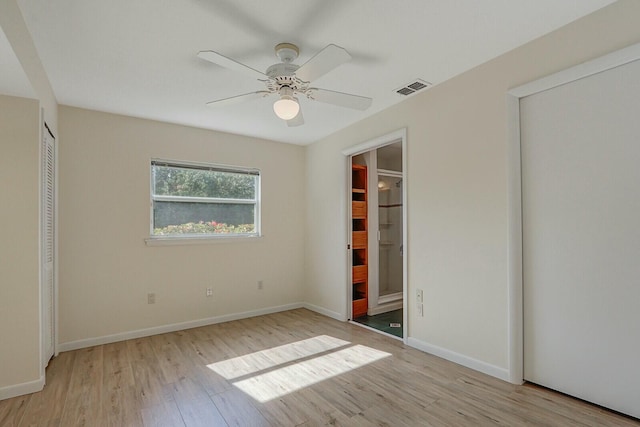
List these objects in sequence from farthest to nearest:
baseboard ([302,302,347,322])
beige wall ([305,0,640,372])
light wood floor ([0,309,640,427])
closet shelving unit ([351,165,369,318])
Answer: closet shelving unit ([351,165,369,318]) → baseboard ([302,302,347,322]) → beige wall ([305,0,640,372]) → light wood floor ([0,309,640,427])

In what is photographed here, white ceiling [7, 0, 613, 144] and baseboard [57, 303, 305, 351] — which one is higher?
white ceiling [7, 0, 613, 144]

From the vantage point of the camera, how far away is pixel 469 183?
2773 mm

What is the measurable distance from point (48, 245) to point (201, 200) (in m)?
1.62

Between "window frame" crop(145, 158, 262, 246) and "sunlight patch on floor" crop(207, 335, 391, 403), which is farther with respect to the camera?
"window frame" crop(145, 158, 262, 246)

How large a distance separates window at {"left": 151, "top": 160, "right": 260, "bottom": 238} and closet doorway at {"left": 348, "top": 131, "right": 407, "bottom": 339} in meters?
1.43

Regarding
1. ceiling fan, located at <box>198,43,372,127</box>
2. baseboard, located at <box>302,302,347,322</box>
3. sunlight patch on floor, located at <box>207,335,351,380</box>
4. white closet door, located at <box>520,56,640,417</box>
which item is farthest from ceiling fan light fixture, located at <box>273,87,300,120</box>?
baseboard, located at <box>302,302,347,322</box>

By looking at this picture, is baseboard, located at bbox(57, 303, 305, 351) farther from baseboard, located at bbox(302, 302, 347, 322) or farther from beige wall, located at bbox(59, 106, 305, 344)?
baseboard, located at bbox(302, 302, 347, 322)

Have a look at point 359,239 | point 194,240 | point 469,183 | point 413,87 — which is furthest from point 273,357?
point 413,87

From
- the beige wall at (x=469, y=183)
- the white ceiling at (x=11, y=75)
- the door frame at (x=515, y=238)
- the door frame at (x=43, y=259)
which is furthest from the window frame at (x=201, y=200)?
the door frame at (x=515, y=238)

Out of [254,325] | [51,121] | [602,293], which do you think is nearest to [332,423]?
[602,293]

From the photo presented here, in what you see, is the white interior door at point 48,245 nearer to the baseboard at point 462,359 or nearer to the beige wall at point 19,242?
the beige wall at point 19,242

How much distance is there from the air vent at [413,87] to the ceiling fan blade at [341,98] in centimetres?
71

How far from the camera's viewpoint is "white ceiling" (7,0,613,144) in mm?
1900

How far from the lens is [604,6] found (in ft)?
6.48
